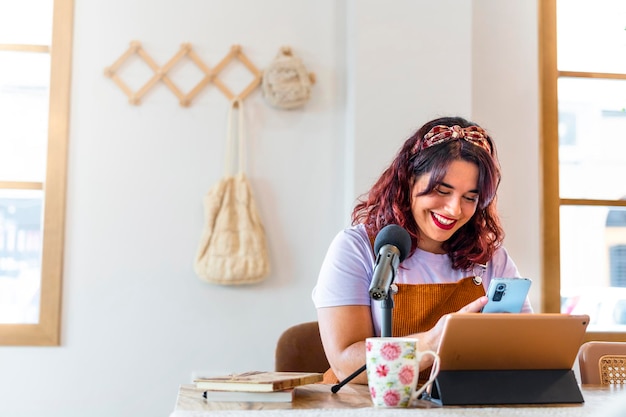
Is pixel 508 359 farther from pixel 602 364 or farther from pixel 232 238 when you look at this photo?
pixel 232 238

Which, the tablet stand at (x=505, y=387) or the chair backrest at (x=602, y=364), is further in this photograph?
the chair backrest at (x=602, y=364)

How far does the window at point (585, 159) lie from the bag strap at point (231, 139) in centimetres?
120

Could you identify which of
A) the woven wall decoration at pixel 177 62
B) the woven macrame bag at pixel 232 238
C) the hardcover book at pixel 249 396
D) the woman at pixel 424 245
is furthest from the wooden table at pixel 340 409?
the woven wall decoration at pixel 177 62

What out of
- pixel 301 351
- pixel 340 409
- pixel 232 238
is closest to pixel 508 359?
pixel 340 409

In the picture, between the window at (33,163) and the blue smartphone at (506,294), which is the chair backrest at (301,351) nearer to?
the blue smartphone at (506,294)

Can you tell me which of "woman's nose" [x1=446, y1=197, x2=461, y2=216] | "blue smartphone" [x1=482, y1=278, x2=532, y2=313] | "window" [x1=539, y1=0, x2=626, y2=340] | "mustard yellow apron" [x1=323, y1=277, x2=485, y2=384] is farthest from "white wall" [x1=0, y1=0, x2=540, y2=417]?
"blue smartphone" [x1=482, y1=278, x2=532, y2=313]

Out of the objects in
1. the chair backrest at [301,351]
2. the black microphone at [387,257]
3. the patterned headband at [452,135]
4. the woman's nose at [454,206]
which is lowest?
the chair backrest at [301,351]

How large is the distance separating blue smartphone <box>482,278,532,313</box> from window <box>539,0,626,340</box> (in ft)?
5.88

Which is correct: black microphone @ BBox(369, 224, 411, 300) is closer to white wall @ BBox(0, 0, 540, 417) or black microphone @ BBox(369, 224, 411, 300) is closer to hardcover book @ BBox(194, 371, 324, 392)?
hardcover book @ BBox(194, 371, 324, 392)

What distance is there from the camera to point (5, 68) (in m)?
3.00

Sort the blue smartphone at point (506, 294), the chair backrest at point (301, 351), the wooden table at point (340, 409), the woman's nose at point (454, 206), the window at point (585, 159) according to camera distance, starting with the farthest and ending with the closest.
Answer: the window at point (585, 159), the chair backrest at point (301, 351), the woman's nose at point (454, 206), the blue smartphone at point (506, 294), the wooden table at point (340, 409)

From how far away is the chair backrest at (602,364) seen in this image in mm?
1680

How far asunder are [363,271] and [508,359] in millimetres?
583

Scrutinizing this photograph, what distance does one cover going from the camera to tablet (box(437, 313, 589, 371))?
3.83ft
